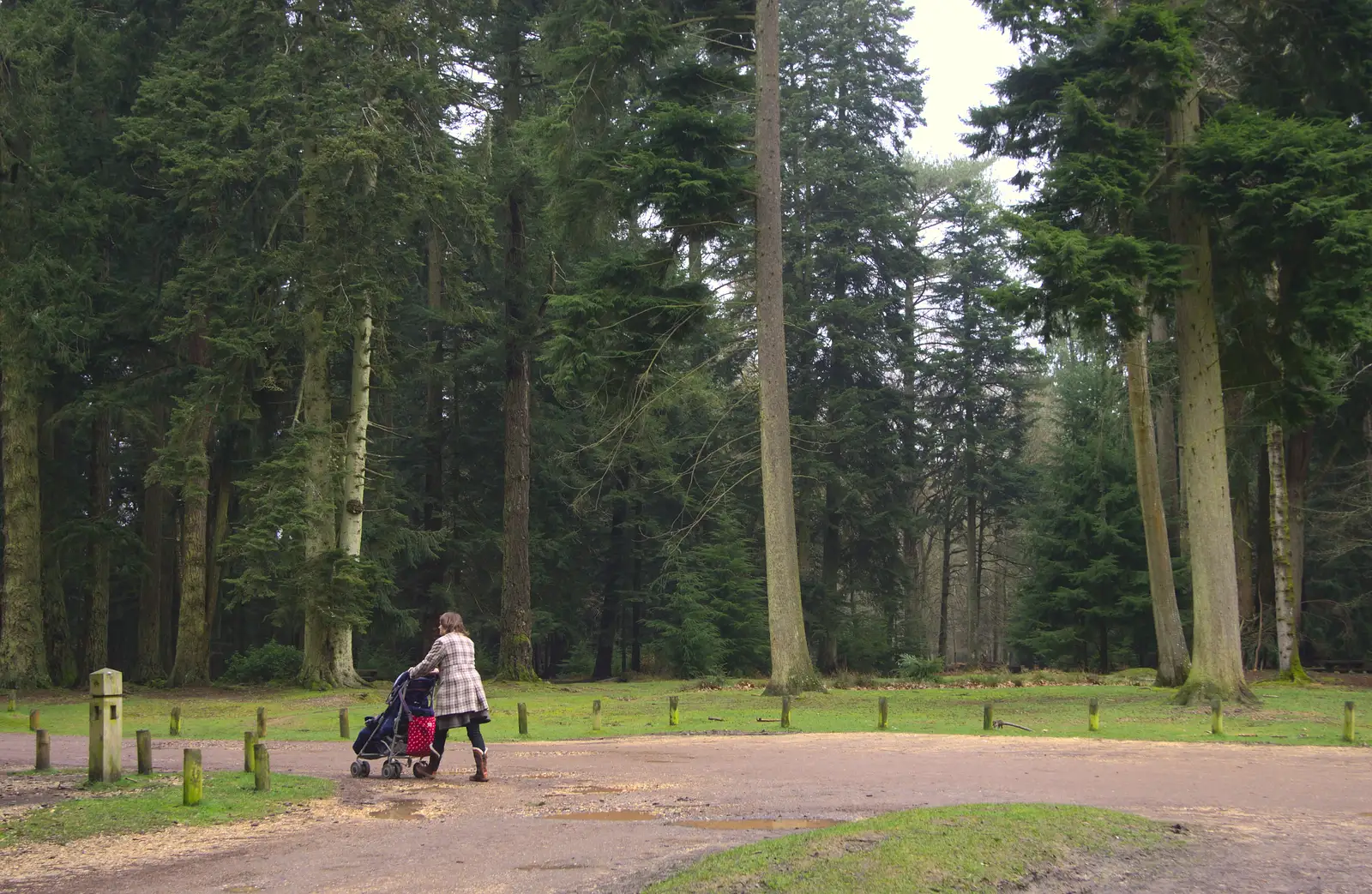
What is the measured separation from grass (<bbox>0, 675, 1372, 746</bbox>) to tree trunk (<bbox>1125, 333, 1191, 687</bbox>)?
996mm

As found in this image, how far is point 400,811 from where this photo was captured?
10266mm

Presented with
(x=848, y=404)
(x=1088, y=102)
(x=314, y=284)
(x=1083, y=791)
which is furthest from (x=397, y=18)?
(x=1083, y=791)

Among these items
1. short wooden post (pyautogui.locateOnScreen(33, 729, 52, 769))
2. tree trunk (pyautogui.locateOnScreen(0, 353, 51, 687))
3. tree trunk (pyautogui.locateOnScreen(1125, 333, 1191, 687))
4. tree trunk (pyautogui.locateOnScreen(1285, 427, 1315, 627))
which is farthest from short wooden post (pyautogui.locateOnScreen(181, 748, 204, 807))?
tree trunk (pyautogui.locateOnScreen(1285, 427, 1315, 627))

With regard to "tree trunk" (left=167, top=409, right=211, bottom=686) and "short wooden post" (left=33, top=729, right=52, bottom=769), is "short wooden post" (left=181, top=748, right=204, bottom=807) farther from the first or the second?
"tree trunk" (left=167, top=409, right=211, bottom=686)

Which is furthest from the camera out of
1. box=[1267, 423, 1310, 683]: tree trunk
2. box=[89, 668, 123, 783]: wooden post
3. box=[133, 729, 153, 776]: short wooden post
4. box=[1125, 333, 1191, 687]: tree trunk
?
box=[1267, 423, 1310, 683]: tree trunk

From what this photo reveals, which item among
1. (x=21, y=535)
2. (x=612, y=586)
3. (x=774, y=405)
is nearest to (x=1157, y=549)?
(x=774, y=405)

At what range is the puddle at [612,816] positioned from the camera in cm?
984

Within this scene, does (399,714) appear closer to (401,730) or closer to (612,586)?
(401,730)

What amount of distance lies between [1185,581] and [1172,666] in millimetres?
13907

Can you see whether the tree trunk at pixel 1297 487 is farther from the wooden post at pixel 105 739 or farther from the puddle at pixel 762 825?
the wooden post at pixel 105 739

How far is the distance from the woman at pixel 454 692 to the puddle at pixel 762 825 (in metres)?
3.49

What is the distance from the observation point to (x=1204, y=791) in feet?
37.7

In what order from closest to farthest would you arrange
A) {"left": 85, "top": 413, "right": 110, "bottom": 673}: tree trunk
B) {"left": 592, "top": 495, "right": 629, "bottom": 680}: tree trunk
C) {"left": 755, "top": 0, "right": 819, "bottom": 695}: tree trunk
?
{"left": 755, "top": 0, "right": 819, "bottom": 695}: tree trunk < {"left": 85, "top": 413, "right": 110, "bottom": 673}: tree trunk < {"left": 592, "top": 495, "right": 629, "bottom": 680}: tree trunk

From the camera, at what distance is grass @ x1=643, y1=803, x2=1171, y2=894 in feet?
23.1
